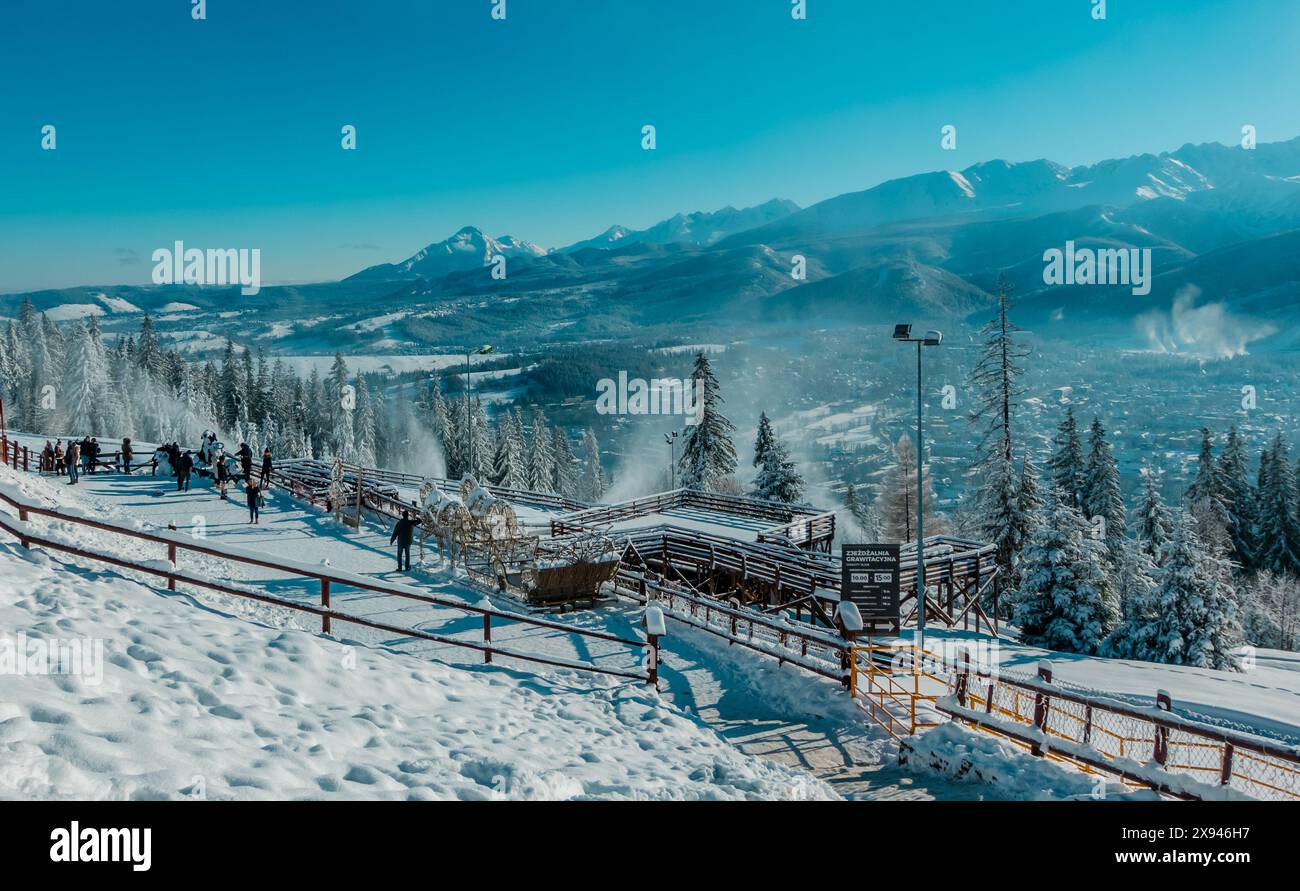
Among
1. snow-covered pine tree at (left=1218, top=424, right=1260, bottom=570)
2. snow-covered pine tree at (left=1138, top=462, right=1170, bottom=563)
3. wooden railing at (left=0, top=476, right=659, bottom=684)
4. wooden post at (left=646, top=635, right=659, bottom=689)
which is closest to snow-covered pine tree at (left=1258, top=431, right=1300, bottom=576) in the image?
snow-covered pine tree at (left=1218, top=424, right=1260, bottom=570)

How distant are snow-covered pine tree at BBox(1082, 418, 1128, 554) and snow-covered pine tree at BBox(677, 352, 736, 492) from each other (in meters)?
24.2

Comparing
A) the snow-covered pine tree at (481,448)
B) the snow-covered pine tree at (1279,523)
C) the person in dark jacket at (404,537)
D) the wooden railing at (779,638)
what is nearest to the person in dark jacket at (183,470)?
the person in dark jacket at (404,537)

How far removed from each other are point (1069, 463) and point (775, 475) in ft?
67.1

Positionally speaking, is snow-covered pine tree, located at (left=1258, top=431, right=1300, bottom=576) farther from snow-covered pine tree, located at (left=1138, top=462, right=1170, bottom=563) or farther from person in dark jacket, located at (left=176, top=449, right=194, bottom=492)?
person in dark jacket, located at (left=176, top=449, right=194, bottom=492)

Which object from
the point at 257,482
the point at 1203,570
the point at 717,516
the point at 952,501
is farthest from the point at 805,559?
the point at 952,501

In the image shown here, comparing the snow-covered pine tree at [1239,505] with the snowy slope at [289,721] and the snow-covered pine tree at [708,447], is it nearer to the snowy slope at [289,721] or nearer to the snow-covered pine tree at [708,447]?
the snow-covered pine tree at [708,447]

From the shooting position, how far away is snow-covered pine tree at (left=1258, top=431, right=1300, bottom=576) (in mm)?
58656

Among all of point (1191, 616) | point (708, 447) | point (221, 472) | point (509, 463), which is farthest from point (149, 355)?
point (1191, 616)

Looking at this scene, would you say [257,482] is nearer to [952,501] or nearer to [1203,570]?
[1203,570]

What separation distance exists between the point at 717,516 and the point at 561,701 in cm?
2572

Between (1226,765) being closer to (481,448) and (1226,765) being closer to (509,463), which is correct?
(509,463)

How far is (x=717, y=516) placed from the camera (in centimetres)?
3634

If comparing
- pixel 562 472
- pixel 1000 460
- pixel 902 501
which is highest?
pixel 1000 460

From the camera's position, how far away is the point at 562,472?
10181 centimetres
